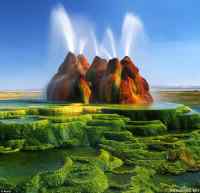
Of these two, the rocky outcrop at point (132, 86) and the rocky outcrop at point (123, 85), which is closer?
the rocky outcrop at point (132, 86)

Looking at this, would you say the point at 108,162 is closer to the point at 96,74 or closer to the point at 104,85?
the point at 104,85

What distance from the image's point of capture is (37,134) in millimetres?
24328

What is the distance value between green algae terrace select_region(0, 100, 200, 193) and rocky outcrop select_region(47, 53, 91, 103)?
10280mm

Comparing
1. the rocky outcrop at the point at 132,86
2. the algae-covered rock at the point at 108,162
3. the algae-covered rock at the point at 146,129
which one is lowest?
the algae-covered rock at the point at 108,162

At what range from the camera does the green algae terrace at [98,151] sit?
599 inches

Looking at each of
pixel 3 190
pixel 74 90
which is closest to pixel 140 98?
pixel 74 90

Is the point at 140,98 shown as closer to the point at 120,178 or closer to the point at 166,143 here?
the point at 166,143

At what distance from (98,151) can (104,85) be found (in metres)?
21.3

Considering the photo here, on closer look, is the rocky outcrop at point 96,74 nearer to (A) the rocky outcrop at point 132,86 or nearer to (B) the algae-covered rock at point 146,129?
(A) the rocky outcrop at point 132,86

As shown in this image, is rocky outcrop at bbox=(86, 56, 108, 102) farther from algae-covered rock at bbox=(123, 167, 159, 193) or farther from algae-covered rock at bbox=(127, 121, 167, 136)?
algae-covered rock at bbox=(123, 167, 159, 193)

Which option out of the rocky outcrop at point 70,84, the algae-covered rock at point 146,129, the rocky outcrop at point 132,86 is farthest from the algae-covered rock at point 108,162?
the rocky outcrop at point 70,84

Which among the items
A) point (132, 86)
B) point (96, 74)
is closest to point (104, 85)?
point (96, 74)

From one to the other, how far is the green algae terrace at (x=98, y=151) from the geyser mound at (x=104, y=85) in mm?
8888

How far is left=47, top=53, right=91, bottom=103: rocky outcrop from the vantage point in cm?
4366
